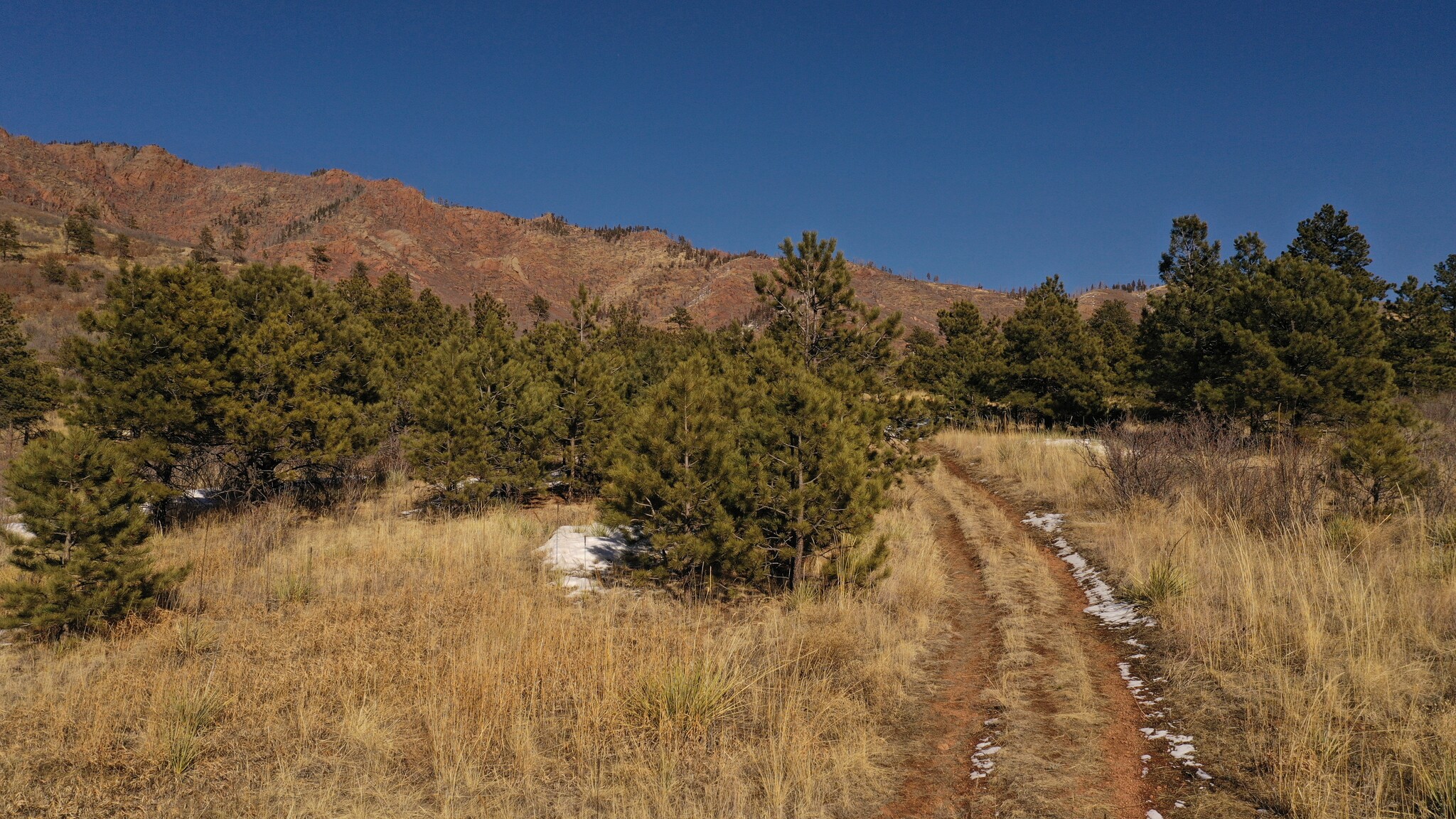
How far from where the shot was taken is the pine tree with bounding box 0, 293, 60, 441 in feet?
70.7

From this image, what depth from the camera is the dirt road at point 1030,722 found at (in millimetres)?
3748

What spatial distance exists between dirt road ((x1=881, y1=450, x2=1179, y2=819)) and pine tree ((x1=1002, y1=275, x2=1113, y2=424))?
17.3m

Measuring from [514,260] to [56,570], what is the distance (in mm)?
123482

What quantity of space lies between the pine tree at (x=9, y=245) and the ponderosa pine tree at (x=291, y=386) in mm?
64568

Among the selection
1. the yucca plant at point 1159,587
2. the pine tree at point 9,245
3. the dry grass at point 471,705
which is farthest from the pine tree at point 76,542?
the pine tree at point 9,245

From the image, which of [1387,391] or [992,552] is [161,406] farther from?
[1387,391]

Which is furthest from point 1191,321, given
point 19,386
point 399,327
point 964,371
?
point 19,386

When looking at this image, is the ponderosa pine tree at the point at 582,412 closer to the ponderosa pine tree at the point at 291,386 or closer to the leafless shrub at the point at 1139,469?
the ponderosa pine tree at the point at 291,386

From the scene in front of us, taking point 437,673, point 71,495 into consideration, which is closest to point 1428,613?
point 437,673

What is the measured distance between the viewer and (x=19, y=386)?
21688 mm

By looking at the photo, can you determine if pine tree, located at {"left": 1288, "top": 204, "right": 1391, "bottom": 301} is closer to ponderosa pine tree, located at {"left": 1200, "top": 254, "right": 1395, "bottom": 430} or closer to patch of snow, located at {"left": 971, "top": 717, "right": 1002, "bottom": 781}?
ponderosa pine tree, located at {"left": 1200, "top": 254, "right": 1395, "bottom": 430}

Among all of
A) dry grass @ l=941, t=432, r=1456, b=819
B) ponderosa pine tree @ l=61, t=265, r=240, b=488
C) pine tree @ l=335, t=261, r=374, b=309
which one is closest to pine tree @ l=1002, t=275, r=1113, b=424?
dry grass @ l=941, t=432, r=1456, b=819

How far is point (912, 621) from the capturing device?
6.93 meters

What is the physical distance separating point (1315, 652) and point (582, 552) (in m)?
8.63
